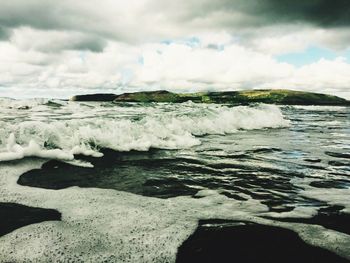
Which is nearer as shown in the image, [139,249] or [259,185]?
[139,249]

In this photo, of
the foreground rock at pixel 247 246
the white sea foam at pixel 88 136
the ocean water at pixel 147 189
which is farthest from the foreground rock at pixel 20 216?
the white sea foam at pixel 88 136

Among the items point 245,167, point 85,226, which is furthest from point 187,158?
point 85,226

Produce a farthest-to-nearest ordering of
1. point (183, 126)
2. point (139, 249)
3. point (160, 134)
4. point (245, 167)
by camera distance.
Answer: point (183, 126)
point (160, 134)
point (245, 167)
point (139, 249)

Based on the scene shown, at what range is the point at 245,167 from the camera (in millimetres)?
9648

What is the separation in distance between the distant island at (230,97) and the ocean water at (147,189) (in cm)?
10400

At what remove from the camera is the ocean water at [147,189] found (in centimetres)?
466

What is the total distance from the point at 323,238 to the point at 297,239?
37 cm

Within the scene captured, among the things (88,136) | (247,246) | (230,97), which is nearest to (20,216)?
(247,246)

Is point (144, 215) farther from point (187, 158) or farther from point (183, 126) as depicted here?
point (183, 126)

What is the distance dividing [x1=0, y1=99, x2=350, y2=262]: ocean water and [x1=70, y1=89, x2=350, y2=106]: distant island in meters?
104

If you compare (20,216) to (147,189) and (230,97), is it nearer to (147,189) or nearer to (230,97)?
(147,189)

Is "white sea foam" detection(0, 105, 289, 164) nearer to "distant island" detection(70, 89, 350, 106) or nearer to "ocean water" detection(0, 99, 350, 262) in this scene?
"ocean water" detection(0, 99, 350, 262)

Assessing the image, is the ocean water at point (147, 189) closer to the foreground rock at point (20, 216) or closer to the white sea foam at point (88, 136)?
the white sea foam at point (88, 136)

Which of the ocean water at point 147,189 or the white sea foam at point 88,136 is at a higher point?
the white sea foam at point 88,136
